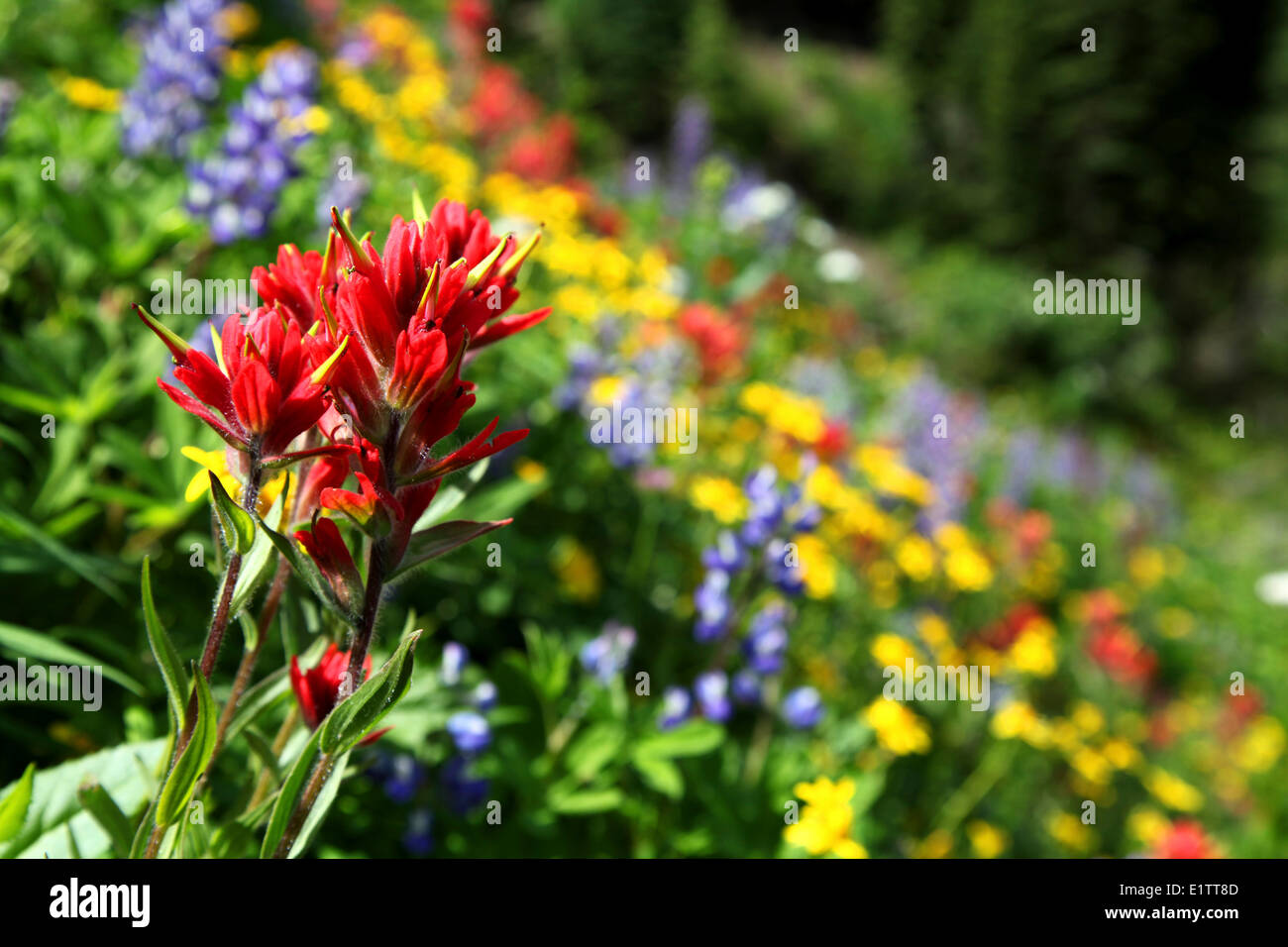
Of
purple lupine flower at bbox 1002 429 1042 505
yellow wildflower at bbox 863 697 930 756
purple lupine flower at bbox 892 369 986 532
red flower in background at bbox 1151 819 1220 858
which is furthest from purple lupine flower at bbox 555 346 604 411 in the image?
purple lupine flower at bbox 1002 429 1042 505

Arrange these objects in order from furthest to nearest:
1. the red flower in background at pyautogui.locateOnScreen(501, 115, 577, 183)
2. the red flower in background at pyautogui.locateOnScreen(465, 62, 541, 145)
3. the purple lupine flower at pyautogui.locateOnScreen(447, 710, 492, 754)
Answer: the red flower in background at pyautogui.locateOnScreen(465, 62, 541, 145), the red flower in background at pyautogui.locateOnScreen(501, 115, 577, 183), the purple lupine flower at pyautogui.locateOnScreen(447, 710, 492, 754)

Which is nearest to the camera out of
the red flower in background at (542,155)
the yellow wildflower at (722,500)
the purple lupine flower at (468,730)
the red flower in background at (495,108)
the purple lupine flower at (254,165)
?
the purple lupine flower at (468,730)

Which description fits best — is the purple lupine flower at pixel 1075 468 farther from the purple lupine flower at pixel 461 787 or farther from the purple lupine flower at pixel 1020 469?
the purple lupine flower at pixel 461 787

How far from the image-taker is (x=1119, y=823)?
147 inches

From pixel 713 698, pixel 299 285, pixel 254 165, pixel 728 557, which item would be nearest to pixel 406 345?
pixel 299 285

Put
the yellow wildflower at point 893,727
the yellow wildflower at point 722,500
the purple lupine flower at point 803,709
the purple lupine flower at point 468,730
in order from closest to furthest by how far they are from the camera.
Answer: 1. the purple lupine flower at point 468,730
2. the purple lupine flower at point 803,709
3. the yellow wildflower at point 893,727
4. the yellow wildflower at point 722,500

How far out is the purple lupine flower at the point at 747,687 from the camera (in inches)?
79.2

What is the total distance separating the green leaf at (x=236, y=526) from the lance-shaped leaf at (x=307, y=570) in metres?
0.01

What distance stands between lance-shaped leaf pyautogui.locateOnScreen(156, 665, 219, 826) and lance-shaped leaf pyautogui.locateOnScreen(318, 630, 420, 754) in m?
0.11

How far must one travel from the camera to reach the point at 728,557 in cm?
206

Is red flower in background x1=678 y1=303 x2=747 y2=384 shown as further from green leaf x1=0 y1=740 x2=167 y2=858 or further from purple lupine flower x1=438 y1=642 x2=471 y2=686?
green leaf x1=0 y1=740 x2=167 y2=858

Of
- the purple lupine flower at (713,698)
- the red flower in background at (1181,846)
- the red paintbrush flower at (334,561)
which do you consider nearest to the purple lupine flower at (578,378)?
the purple lupine flower at (713,698)

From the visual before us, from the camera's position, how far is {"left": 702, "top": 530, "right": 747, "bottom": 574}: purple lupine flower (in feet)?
6.65

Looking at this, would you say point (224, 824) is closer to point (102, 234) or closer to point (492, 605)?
point (492, 605)
